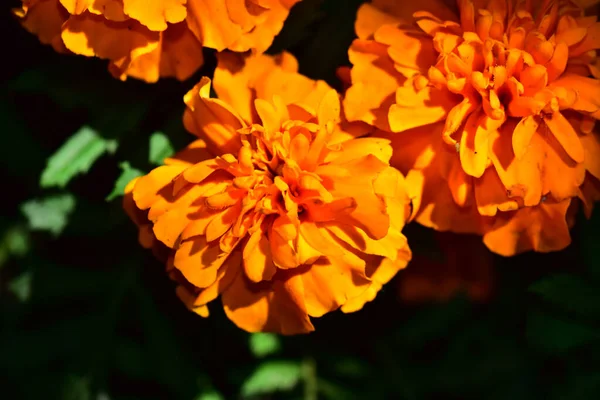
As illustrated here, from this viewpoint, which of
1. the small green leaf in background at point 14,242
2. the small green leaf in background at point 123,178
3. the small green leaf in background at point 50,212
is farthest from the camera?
the small green leaf in background at point 14,242

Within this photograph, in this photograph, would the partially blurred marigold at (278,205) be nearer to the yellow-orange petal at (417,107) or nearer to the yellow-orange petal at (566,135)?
the yellow-orange petal at (417,107)

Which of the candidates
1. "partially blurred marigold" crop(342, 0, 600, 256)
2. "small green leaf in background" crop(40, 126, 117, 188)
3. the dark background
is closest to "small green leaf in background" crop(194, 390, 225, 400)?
the dark background

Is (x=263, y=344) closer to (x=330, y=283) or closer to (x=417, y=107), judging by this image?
(x=330, y=283)

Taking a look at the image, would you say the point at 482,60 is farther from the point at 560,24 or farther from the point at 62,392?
the point at 62,392

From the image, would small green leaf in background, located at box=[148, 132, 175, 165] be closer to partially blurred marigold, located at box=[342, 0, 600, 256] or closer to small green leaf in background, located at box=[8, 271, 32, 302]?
partially blurred marigold, located at box=[342, 0, 600, 256]

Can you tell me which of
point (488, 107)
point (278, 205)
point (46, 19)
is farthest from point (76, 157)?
point (488, 107)

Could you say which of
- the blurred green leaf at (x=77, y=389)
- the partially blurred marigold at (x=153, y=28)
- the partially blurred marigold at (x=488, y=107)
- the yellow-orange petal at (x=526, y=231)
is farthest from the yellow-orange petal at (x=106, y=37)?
the blurred green leaf at (x=77, y=389)
